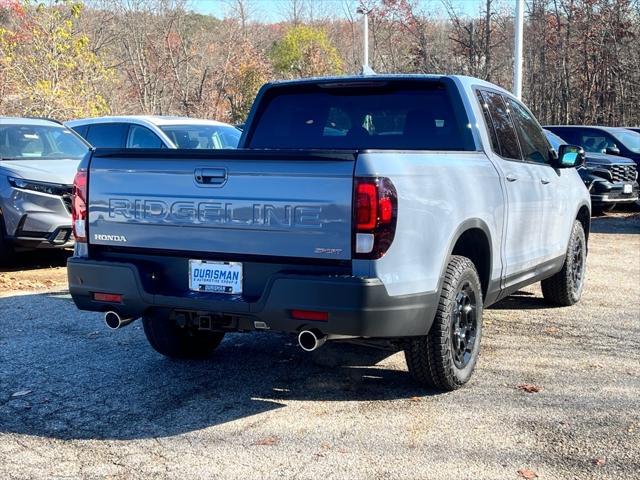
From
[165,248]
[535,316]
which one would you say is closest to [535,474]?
[165,248]

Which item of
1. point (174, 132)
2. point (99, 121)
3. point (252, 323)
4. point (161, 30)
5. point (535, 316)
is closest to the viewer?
point (252, 323)

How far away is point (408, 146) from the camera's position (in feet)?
16.9

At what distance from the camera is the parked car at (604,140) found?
16188mm

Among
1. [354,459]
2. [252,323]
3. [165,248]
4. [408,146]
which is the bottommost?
[354,459]

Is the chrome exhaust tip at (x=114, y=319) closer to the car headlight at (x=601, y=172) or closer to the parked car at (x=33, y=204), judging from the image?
the parked car at (x=33, y=204)

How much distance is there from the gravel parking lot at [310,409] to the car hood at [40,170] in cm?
274

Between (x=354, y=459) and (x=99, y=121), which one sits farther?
(x=99, y=121)

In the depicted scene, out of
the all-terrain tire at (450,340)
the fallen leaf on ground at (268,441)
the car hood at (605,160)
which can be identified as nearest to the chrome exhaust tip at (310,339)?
the fallen leaf on ground at (268,441)

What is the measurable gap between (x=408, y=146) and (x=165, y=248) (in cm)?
186

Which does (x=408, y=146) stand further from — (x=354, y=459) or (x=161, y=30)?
(x=161, y=30)

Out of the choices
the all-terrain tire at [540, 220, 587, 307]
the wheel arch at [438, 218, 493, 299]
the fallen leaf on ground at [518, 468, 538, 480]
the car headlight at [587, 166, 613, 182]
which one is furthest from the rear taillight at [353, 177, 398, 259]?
the car headlight at [587, 166, 613, 182]

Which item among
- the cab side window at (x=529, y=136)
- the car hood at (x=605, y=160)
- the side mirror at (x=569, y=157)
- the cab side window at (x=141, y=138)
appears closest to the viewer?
the cab side window at (x=529, y=136)

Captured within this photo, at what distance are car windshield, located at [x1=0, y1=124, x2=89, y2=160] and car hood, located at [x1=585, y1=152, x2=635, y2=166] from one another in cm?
1008

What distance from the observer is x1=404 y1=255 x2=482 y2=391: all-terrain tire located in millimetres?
4285
